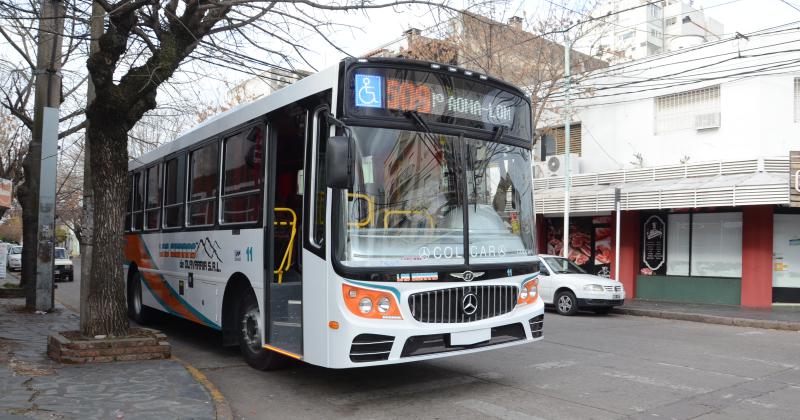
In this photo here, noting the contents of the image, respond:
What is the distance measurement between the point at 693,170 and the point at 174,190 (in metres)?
14.2

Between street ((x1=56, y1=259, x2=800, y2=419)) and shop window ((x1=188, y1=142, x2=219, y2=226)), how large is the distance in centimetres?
199

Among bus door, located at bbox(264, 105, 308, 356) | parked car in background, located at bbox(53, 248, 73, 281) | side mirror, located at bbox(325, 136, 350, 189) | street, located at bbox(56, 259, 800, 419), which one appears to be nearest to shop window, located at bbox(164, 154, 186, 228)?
street, located at bbox(56, 259, 800, 419)

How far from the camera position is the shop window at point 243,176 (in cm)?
775

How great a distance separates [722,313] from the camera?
1596cm

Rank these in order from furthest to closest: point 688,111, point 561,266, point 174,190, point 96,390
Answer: point 688,111
point 561,266
point 174,190
point 96,390

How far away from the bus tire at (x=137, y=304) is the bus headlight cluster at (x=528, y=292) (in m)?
7.77

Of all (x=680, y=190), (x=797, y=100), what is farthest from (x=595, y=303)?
(x=797, y=100)

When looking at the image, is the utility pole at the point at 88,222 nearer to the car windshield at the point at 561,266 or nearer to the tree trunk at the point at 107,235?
the tree trunk at the point at 107,235

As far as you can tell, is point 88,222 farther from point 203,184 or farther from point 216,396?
point 216,396

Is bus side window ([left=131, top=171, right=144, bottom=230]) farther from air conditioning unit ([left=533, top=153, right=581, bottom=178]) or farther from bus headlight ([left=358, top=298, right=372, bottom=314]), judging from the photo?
air conditioning unit ([left=533, top=153, right=581, bottom=178])

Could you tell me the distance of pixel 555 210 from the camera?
21109mm

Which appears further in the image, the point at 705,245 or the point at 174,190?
the point at 705,245

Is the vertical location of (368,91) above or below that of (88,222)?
above

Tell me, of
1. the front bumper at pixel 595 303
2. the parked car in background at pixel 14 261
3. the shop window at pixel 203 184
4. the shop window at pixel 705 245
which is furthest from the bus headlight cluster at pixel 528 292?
the parked car in background at pixel 14 261
